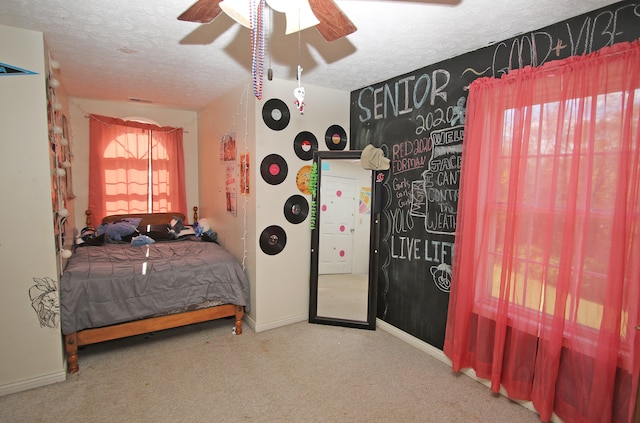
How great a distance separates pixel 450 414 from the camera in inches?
85.3

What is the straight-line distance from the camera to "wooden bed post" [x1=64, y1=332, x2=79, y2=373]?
8.35 feet

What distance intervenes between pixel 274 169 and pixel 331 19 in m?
1.95

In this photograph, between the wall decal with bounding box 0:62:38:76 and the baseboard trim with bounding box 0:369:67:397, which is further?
the baseboard trim with bounding box 0:369:67:397

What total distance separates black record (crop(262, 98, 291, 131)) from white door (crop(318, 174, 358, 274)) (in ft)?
2.23

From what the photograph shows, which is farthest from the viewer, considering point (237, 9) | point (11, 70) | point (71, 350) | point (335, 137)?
point (335, 137)

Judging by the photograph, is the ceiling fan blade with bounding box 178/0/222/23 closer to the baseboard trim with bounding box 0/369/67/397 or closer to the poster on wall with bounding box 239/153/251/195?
the poster on wall with bounding box 239/153/251/195

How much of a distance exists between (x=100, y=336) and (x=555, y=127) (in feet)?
11.8

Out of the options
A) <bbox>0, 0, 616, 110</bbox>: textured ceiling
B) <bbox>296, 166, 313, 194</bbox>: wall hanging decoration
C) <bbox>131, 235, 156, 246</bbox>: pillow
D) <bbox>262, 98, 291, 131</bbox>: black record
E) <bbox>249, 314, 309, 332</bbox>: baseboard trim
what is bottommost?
<bbox>249, 314, 309, 332</bbox>: baseboard trim

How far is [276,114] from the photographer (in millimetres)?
3277

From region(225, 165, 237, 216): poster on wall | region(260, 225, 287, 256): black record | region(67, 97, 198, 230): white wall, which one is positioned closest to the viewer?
region(260, 225, 287, 256): black record

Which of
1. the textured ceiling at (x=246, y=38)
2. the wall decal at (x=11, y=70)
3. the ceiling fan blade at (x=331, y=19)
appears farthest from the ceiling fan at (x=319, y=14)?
the wall decal at (x=11, y=70)

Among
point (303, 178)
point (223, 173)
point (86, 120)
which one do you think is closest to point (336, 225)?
point (303, 178)

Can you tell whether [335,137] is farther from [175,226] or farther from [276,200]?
[175,226]

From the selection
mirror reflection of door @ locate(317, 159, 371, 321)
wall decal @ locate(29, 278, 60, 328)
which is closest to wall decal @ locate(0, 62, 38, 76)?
wall decal @ locate(29, 278, 60, 328)
